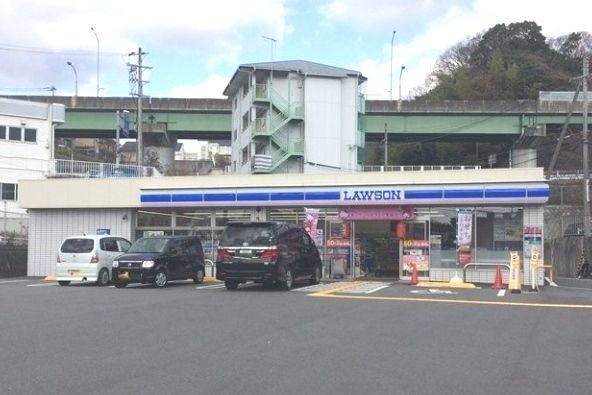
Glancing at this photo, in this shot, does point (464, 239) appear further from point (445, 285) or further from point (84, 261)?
point (84, 261)

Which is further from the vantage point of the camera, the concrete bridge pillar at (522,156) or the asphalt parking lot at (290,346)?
the concrete bridge pillar at (522,156)

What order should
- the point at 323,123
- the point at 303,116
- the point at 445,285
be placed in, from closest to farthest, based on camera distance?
the point at 445,285 < the point at 303,116 < the point at 323,123

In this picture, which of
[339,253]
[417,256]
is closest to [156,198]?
[339,253]

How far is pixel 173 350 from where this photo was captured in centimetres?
905

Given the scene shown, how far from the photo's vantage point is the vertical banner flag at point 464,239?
24031 millimetres

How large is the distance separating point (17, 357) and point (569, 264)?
3027 cm

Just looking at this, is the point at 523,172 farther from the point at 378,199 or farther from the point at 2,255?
the point at 2,255

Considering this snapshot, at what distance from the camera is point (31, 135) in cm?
5266

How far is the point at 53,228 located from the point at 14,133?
87.1 ft

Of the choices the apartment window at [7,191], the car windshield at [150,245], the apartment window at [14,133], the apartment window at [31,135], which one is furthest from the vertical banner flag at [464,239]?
the apartment window at [14,133]

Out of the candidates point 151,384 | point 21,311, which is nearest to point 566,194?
point 21,311

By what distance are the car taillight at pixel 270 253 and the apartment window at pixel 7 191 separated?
38311 millimetres

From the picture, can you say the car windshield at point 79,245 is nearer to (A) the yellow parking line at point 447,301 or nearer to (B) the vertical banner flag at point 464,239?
(A) the yellow parking line at point 447,301

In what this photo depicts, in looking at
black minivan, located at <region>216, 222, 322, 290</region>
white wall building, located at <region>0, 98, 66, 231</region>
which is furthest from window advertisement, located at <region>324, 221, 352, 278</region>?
white wall building, located at <region>0, 98, 66, 231</region>
